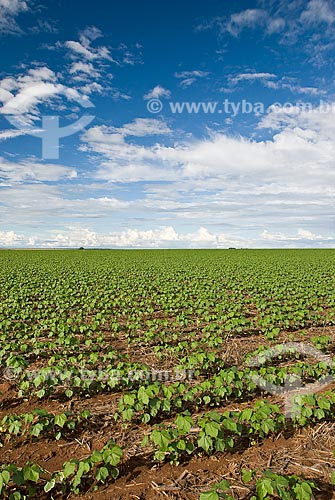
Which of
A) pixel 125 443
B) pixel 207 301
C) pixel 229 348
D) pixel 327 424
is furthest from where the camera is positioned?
pixel 207 301

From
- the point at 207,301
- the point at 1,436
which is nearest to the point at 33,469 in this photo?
the point at 1,436

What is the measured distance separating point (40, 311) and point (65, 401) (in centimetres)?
939

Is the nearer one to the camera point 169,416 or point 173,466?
point 173,466

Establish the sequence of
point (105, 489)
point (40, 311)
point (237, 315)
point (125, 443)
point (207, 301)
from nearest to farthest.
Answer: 1. point (105, 489)
2. point (125, 443)
3. point (237, 315)
4. point (40, 311)
5. point (207, 301)

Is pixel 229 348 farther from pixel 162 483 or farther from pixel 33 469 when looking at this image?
pixel 33 469

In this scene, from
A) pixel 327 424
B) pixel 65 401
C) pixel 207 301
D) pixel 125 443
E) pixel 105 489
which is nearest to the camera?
pixel 105 489

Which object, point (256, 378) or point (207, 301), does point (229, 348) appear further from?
point (207, 301)

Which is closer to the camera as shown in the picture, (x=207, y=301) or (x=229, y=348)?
(x=229, y=348)

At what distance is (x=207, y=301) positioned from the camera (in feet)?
58.7

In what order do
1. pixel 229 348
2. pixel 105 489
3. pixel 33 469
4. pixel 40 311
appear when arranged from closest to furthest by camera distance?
1. pixel 33 469
2. pixel 105 489
3. pixel 229 348
4. pixel 40 311

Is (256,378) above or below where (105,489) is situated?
above

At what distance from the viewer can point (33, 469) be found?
467cm

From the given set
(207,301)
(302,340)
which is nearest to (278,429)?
(302,340)

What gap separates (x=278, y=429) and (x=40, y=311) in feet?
41.6
